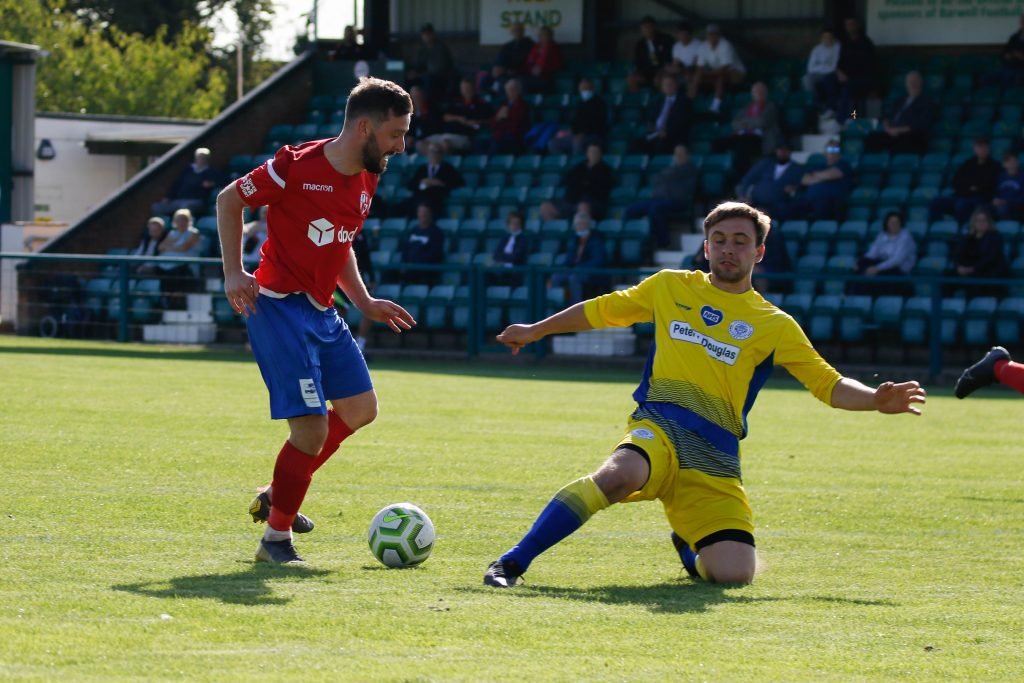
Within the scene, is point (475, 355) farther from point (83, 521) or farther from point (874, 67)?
point (83, 521)

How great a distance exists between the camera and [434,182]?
2366 cm

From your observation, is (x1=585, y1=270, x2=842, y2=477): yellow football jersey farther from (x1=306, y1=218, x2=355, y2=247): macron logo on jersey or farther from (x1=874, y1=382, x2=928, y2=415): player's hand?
(x1=306, y1=218, x2=355, y2=247): macron logo on jersey

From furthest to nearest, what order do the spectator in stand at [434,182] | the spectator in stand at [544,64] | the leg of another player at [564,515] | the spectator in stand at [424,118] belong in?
1. the spectator in stand at [544,64]
2. the spectator in stand at [424,118]
3. the spectator in stand at [434,182]
4. the leg of another player at [564,515]

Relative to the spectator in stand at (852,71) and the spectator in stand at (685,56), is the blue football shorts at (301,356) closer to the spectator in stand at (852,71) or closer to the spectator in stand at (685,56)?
the spectator in stand at (852,71)

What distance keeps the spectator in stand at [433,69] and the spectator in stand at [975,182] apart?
29.3 feet

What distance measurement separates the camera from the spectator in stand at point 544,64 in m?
25.6

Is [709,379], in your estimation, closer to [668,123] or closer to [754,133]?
[754,133]

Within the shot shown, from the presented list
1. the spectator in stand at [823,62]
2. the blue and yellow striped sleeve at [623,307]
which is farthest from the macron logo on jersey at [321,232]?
the spectator in stand at [823,62]

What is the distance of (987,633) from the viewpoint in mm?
5453

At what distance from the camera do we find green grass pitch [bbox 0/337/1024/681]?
4812 millimetres

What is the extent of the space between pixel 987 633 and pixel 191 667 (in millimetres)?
2654

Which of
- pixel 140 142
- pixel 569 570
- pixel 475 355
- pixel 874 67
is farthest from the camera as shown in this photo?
pixel 140 142

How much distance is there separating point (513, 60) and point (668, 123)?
3.89 meters

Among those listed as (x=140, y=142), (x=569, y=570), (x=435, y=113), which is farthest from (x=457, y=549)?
(x=140, y=142)
